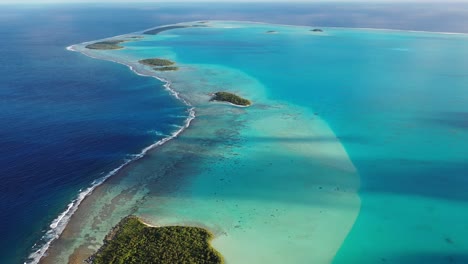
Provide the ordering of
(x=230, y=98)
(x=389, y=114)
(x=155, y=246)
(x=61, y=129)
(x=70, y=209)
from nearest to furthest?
(x=155, y=246) < (x=70, y=209) < (x=61, y=129) < (x=389, y=114) < (x=230, y=98)

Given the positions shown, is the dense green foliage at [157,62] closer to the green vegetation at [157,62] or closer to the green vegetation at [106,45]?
the green vegetation at [157,62]

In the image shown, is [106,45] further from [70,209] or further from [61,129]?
[70,209]

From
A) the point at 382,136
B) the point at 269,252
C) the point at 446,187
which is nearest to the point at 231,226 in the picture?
the point at 269,252

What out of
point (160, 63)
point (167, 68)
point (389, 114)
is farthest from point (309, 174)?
point (160, 63)

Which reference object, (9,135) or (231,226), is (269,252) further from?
(9,135)

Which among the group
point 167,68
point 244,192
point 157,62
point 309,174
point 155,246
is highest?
point 157,62

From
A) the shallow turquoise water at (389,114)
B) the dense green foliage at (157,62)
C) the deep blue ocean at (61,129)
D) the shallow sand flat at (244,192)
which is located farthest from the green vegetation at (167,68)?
the shallow sand flat at (244,192)
